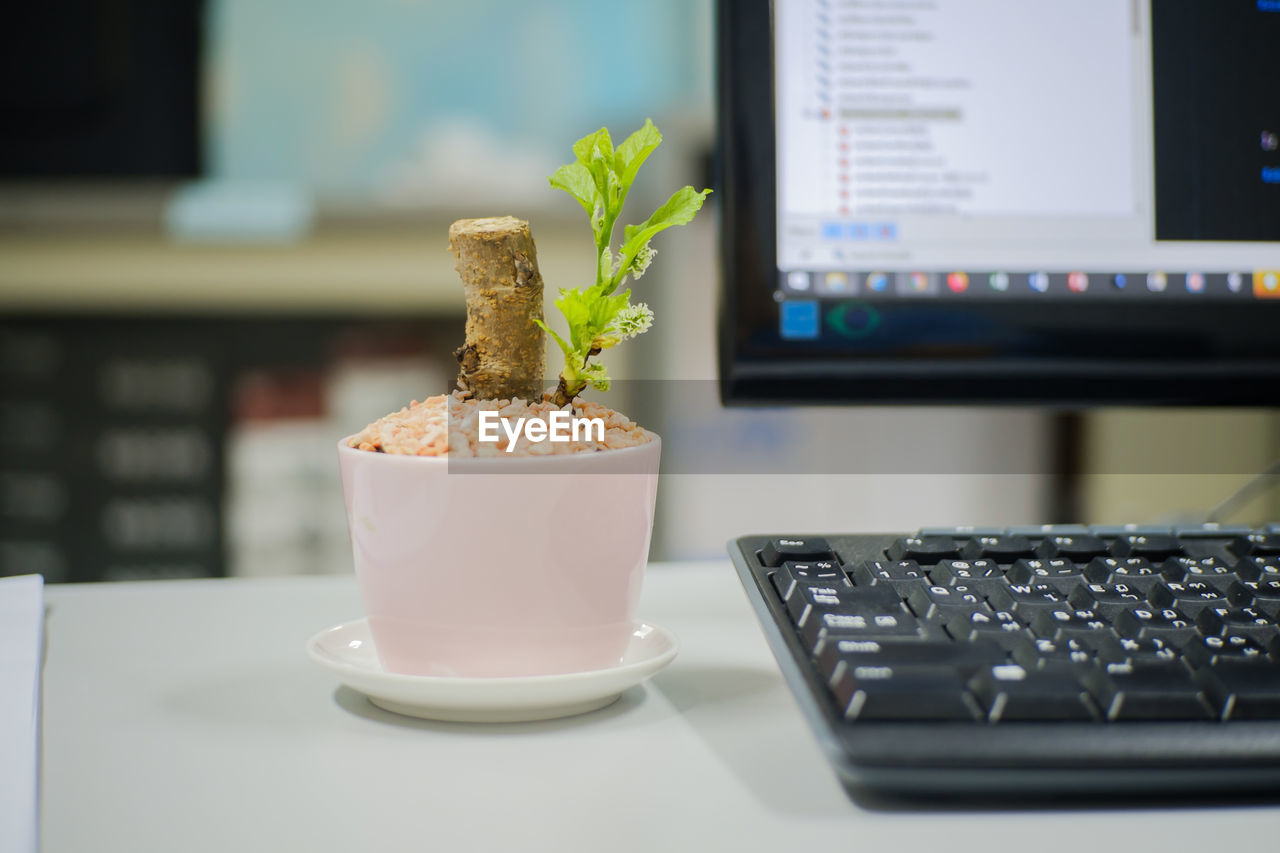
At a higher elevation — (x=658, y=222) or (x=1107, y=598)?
(x=658, y=222)

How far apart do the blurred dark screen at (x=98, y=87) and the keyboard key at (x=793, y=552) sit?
4.77ft

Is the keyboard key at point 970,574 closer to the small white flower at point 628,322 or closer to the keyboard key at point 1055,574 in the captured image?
the keyboard key at point 1055,574

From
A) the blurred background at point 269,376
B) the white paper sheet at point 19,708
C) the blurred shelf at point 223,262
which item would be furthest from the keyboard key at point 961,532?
the blurred shelf at point 223,262

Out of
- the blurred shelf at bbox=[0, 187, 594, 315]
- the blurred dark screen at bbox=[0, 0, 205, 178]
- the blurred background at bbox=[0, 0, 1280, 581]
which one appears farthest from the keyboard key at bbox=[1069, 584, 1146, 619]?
the blurred dark screen at bbox=[0, 0, 205, 178]

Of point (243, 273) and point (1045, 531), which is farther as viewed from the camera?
point (243, 273)

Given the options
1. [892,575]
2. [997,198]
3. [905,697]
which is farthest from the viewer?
[997,198]

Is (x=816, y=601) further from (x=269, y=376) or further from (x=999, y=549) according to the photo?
(x=269, y=376)

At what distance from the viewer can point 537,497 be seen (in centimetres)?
30

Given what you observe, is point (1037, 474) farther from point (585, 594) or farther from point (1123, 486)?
point (585, 594)

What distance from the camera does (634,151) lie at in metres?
0.35

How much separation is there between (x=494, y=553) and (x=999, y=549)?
181mm

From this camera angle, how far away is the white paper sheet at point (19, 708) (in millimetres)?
214

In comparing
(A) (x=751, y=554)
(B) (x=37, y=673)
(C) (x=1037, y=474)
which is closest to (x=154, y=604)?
(B) (x=37, y=673)

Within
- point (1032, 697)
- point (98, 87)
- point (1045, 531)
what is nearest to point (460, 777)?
point (1032, 697)
